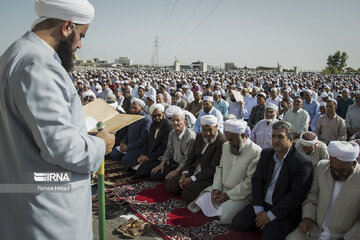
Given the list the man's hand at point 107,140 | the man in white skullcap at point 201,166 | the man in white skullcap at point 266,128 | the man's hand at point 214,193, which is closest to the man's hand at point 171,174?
the man in white skullcap at point 201,166

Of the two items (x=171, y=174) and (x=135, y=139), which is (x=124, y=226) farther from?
(x=135, y=139)

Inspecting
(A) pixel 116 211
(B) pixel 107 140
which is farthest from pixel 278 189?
(B) pixel 107 140

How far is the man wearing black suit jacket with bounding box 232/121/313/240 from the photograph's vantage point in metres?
2.94

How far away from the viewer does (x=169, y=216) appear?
142 inches

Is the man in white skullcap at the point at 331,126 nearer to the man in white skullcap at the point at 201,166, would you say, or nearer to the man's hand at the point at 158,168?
the man in white skullcap at the point at 201,166

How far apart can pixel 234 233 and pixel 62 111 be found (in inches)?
109

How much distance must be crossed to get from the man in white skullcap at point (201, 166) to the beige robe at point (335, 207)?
1.46m

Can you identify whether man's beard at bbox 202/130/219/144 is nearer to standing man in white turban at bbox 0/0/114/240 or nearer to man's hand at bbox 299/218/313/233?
man's hand at bbox 299/218/313/233

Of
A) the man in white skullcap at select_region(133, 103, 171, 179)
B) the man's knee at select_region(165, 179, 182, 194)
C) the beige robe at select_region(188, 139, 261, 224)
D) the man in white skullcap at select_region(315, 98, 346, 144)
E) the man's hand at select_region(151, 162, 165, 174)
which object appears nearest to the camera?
the beige robe at select_region(188, 139, 261, 224)

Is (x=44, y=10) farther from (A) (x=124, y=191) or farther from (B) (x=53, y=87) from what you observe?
(A) (x=124, y=191)

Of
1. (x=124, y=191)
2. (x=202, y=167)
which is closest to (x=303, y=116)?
(x=202, y=167)

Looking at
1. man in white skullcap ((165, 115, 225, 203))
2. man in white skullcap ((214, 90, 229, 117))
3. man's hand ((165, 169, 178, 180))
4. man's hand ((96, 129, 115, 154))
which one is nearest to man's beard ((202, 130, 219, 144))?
man in white skullcap ((165, 115, 225, 203))

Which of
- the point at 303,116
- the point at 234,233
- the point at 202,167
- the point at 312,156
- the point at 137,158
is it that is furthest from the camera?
the point at 303,116

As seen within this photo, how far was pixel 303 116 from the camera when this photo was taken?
599 cm
